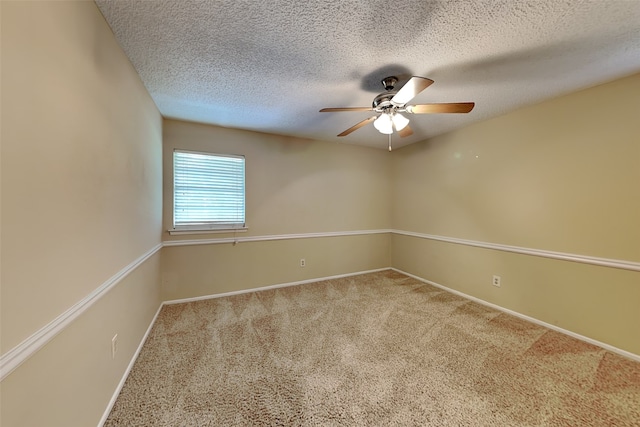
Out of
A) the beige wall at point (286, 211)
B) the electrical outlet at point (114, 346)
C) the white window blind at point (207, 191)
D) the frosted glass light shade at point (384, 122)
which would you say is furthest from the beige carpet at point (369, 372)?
the frosted glass light shade at point (384, 122)

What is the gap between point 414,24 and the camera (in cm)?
137

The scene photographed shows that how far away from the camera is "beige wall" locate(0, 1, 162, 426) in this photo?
76cm

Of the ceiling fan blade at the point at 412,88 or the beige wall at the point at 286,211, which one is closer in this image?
the ceiling fan blade at the point at 412,88

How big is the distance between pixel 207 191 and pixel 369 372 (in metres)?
2.77

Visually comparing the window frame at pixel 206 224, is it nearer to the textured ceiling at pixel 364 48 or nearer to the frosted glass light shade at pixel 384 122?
the textured ceiling at pixel 364 48

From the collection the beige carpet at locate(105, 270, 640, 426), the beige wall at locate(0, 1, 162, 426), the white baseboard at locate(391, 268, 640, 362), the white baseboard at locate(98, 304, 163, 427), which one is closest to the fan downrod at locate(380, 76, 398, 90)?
the beige wall at locate(0, 1, 162, 426)

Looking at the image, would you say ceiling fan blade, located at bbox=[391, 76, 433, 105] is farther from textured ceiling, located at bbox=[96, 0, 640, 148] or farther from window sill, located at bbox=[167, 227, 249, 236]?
window sill, located at bbox=[167, 227, 249, 236]

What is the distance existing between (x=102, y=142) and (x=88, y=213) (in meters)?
0.44

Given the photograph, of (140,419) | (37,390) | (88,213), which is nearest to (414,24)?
(88,213)

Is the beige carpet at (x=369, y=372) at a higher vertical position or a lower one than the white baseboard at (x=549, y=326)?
lower

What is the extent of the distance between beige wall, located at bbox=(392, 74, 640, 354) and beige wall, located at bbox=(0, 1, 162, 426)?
145 inches

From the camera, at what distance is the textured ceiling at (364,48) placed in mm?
1270

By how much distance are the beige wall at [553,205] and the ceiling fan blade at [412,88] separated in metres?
1.85

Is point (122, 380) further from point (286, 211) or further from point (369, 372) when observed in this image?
point (286, 211)
